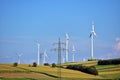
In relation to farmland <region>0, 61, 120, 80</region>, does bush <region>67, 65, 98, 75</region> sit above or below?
above

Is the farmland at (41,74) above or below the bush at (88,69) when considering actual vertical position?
below

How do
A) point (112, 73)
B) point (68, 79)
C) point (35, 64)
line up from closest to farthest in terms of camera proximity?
point (68, 79)
point (112, 73)
point (35, 64)

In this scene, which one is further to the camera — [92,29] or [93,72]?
[92,29]

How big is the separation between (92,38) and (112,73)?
2348cm

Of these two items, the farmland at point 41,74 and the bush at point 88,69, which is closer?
the farmland at point 41,74

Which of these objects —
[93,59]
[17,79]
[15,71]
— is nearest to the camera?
[17,79]

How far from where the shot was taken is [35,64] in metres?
118

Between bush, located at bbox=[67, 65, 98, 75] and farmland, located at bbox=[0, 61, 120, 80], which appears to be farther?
bush, located at bbox=[67, 65, 98, 75]

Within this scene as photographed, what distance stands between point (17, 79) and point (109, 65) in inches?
2542

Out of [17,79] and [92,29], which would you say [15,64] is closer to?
[92,29]

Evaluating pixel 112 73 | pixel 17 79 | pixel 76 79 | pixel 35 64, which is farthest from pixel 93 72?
pixel 17 79

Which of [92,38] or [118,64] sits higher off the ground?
[92,38]

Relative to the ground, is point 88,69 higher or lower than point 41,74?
higher

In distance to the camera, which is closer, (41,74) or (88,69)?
(41,74)
